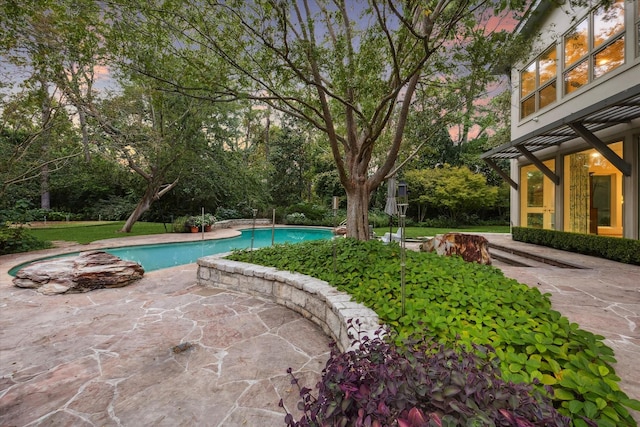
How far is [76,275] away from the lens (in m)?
4.79

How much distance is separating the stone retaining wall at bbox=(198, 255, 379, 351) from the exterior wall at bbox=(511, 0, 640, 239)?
4.38m

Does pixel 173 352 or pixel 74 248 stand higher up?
pixel 74 248

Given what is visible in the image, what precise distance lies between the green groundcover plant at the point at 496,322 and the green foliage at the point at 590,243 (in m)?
3.76

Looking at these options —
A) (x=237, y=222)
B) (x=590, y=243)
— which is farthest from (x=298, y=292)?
(x=237, y=222)

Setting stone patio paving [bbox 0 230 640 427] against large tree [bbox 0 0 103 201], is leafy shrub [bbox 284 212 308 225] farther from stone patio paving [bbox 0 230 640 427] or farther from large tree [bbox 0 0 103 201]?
stone patio paving [bbox 0 230 640 427]

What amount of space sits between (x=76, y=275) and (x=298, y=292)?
13.1ft

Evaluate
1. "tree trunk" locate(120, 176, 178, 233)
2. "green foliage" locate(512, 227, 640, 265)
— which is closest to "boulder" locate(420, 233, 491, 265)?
"green foliage" locate(512, 227, 640, 265)

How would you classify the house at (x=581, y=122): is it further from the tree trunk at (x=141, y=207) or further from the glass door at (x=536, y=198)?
the tree trunk at (x=141, y=207)

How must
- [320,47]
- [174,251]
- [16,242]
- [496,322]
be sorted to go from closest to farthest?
1. [496,322]
2. [320,47]
3. [16,242]
4. [174,251]

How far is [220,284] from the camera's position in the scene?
4.84 meters

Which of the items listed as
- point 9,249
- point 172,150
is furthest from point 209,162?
point 9,249

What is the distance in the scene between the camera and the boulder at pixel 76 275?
472cm

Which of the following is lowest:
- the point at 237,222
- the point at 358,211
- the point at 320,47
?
the point at 237,222

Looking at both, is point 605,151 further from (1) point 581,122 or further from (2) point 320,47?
(2) point 320,47
